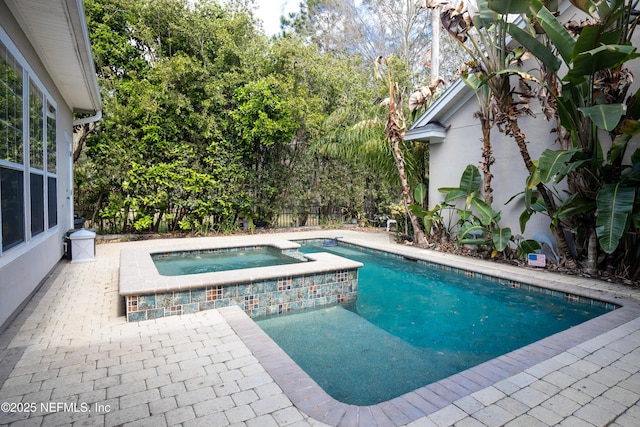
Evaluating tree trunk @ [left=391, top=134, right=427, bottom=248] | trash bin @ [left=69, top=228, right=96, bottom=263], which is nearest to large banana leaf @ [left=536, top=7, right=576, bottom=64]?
tree trunk @ [left=391, top=134, right=427, bottom=248]

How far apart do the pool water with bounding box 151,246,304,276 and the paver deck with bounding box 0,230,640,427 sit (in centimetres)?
320

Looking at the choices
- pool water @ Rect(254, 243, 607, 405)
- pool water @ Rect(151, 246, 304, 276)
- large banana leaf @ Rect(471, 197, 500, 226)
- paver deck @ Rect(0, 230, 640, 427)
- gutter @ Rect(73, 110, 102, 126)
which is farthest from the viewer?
gutter @ Rect(73, 110, 102, 126)

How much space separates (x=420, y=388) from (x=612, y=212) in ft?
14.3

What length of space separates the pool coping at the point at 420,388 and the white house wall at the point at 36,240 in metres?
2.25

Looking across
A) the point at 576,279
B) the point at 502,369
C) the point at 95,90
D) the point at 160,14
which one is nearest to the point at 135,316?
the point at 502,369

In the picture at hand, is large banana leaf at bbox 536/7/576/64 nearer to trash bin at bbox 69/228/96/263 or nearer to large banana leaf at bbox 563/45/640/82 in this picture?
large banana leaf at bbox 563/45/640/82

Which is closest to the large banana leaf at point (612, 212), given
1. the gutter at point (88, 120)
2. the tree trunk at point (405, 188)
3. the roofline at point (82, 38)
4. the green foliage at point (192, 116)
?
the tree trunk at point (405, 188)

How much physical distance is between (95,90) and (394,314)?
7.02 metres

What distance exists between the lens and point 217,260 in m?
8.37

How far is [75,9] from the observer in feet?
12.9

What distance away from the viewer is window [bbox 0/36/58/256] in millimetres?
3861

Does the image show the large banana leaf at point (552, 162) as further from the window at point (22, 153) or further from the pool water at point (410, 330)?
the window at point (22, 153)

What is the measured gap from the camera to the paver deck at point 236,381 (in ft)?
7.73

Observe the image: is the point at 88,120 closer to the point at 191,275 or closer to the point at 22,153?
the point at 22,153
